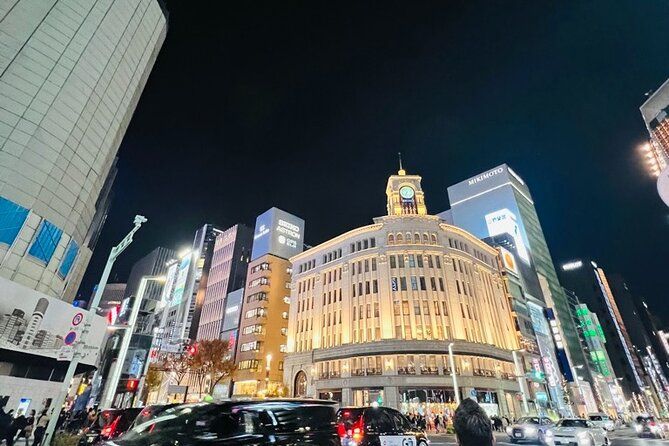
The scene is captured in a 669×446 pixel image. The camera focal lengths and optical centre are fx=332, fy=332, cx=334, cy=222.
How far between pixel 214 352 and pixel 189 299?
46297 millimetres

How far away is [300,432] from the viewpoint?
6.71m

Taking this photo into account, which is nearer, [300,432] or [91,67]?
[300,432]

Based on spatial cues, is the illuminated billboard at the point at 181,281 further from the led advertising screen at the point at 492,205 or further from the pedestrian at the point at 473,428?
the pedestrian at the point at 473,428

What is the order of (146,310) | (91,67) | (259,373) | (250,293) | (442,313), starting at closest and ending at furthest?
(91,67), (442,313), (259,373), (250,293), (146,310)

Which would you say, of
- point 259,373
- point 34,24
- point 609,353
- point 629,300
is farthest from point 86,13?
point 629,300

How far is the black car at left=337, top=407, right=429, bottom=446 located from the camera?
11320 millimetres

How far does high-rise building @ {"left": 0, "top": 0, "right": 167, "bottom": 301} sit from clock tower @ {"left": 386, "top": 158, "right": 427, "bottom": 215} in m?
50.9

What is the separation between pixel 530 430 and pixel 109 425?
24281 millimetres

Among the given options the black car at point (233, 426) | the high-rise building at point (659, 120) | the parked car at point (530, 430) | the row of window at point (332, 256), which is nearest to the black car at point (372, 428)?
the black car at point (233, 426)

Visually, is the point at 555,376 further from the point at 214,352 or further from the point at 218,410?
the point at 218,410

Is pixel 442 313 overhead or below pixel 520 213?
below

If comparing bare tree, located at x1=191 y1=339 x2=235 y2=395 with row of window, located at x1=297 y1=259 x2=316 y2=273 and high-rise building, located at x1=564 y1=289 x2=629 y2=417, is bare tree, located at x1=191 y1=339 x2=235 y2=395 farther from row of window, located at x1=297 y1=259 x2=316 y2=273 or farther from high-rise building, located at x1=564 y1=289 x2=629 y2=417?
high-rise building, located at x1=564 y1=289 x2=629 y2=417

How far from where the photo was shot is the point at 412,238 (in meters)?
58.6

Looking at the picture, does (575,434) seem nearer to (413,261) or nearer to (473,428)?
(473,428)
